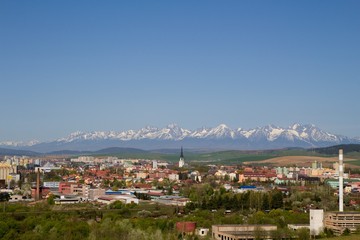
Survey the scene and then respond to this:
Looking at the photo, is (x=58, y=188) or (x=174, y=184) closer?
(x=58, y=188)

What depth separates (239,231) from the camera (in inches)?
870

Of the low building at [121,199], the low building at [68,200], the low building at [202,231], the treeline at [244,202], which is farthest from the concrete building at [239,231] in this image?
the low building at [68,200]

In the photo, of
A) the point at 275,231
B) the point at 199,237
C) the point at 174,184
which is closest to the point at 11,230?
the point at 199,237

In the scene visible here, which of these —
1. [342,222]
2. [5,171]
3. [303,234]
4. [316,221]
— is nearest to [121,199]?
[316,221]

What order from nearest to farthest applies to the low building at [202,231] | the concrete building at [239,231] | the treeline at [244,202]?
the concrete building at [239,231] < the low building at [202,231] < the treeline at [244,202]

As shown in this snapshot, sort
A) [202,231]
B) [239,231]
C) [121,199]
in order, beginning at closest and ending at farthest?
[239,231] → [202,231] → [121,199]

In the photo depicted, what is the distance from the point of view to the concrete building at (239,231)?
21062mm

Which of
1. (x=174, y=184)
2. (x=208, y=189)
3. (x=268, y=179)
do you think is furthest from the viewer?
(x=268, y=179)

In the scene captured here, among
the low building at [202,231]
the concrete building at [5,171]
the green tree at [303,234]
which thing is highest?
the concrete building at [5,171]

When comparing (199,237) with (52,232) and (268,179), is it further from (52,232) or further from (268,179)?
(268,179)

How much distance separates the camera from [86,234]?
20.6m

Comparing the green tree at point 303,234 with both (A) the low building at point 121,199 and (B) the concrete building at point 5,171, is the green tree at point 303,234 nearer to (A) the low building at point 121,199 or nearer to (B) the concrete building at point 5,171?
(A) the low building at point 121,199

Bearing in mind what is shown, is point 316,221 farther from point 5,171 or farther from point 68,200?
point 5,171

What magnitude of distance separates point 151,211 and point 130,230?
33.0 ft
